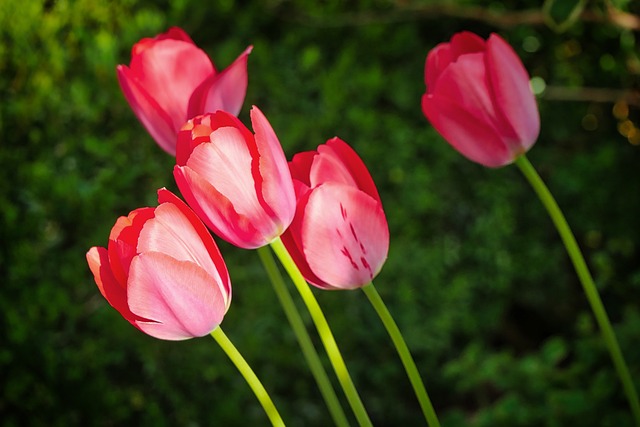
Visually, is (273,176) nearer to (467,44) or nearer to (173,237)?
(173,237)

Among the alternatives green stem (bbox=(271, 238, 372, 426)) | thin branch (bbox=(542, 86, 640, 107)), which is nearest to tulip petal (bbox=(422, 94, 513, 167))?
green stem (bbox=(271, 238, 372, 426))

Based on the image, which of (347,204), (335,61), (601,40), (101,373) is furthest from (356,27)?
(347,204)

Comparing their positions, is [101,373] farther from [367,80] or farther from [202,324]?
[202,324]

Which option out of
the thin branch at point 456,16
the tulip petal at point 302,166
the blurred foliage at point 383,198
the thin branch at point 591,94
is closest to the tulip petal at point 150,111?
the tulip petal at point 302,166

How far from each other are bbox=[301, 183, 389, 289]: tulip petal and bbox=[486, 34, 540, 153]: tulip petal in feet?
0.60

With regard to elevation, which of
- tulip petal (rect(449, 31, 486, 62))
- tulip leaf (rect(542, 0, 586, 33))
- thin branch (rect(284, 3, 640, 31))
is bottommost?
thin branch (rect(284, 3, 640, 31))

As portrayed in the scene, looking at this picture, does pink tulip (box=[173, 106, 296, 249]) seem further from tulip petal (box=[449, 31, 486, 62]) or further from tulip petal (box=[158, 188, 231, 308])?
tulip petal (box=[449, 31, 486, 62])

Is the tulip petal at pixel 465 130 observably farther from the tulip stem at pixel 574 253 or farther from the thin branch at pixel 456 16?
the thin branch at pixel 456 16

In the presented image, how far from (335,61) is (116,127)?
0.62m

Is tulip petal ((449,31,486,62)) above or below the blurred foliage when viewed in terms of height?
above

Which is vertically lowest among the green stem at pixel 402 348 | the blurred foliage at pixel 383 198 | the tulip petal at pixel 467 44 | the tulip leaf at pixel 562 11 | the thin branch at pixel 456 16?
the blurred foliage at pixel 383 198

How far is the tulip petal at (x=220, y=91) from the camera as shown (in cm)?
74

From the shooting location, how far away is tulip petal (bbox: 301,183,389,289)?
624 millimetres

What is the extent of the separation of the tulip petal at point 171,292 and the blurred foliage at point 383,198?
2.54ft
